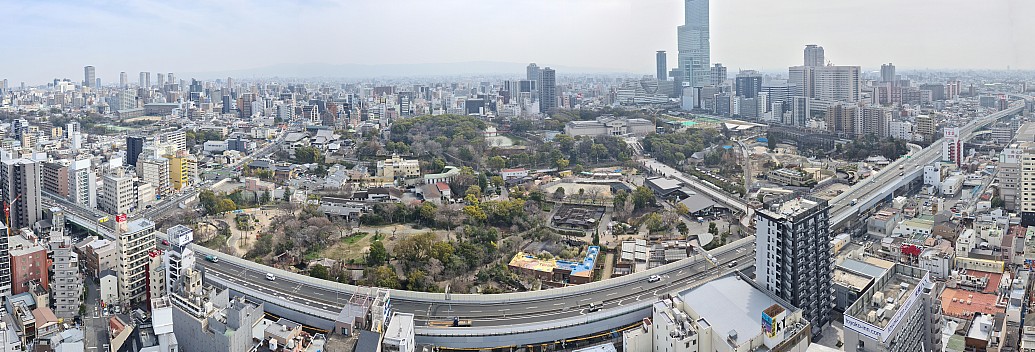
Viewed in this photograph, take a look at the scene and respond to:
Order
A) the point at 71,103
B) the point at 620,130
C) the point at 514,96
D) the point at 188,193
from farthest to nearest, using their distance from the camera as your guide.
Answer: the point at 514,96, the point at 71,103, the point at 620,130, the point at 188,193

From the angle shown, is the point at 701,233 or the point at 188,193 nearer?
the point at 701,233

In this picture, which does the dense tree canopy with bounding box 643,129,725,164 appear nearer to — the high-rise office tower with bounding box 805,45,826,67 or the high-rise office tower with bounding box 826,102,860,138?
the high-rise office tower with bounding box 826,102,860,138

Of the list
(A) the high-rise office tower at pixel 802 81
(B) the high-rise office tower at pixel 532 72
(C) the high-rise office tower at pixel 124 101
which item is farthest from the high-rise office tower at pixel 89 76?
(A) the high-rise office tower at pixel 802 81

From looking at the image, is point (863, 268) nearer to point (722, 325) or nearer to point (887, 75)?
point (722, 325)

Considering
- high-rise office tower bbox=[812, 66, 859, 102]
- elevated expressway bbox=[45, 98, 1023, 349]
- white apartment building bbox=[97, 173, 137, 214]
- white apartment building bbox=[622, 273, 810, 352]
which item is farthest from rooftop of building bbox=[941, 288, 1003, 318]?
high-rise office tower bbox=[812, 66, 859, 102]

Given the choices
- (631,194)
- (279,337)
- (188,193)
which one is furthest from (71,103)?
(279,337)

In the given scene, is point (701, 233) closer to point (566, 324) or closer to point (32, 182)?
point (566, 324)

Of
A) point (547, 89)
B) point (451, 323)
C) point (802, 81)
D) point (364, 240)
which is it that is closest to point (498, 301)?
point (451, 323)
